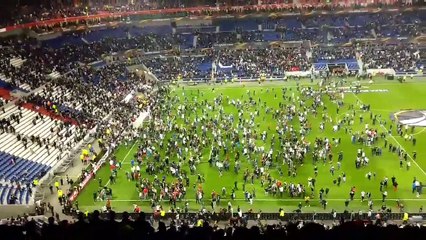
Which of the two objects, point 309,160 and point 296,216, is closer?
point 296,216

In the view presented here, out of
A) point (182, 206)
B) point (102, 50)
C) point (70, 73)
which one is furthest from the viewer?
point (102, 50)

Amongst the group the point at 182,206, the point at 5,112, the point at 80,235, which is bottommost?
the point at 182,206

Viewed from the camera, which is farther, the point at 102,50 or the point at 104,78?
the point at 102,50

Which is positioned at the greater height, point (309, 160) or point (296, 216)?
point (309, 160)

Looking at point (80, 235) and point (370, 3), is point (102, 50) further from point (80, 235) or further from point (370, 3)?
point (80, 235)

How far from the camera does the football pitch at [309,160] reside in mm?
30547

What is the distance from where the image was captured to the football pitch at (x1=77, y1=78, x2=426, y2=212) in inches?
1203

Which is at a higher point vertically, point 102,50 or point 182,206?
point 102,50

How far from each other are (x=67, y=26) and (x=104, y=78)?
13.8 m

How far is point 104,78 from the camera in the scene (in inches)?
2275

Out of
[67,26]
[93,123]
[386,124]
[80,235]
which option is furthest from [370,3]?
[80,235]

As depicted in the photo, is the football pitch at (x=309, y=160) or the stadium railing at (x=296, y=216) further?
the football pitch at (x=309, y=160)

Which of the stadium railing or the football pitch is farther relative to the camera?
the football pitch

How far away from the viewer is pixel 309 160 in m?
36.0
